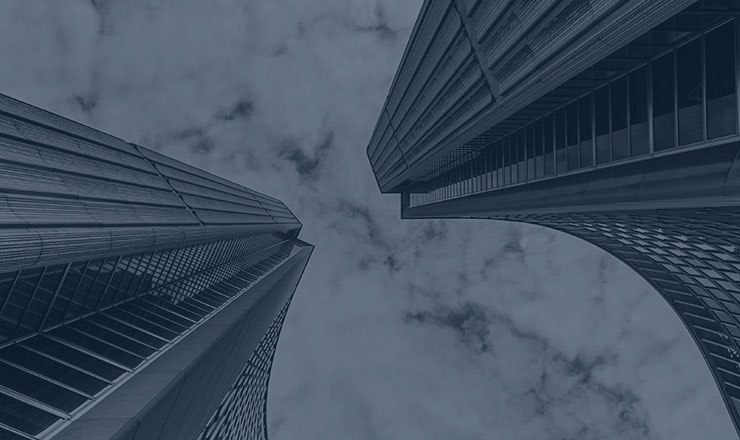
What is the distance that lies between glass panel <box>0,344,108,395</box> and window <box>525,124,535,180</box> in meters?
33.6

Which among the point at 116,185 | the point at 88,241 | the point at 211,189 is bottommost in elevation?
the point at 88,241

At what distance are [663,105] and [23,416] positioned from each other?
28.0m

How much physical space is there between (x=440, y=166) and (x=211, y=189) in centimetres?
3700

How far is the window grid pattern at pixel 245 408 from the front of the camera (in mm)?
53469

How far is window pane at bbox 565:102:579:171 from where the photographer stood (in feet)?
109

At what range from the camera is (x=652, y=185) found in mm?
24141

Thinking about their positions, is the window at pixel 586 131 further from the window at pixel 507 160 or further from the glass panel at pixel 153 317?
the glass panel at pixel 153 317

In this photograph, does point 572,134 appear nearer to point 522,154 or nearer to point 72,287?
point 522,154

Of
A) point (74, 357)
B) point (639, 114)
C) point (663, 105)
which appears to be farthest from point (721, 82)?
point (74, 357)

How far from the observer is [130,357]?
25641mm

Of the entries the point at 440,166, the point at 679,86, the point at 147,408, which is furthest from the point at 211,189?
the point at 679,86

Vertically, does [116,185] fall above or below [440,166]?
below

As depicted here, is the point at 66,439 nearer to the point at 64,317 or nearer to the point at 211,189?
the point at 64,317

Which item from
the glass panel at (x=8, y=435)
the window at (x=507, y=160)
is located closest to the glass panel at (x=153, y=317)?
the glass panel at (x=8, y=435)
